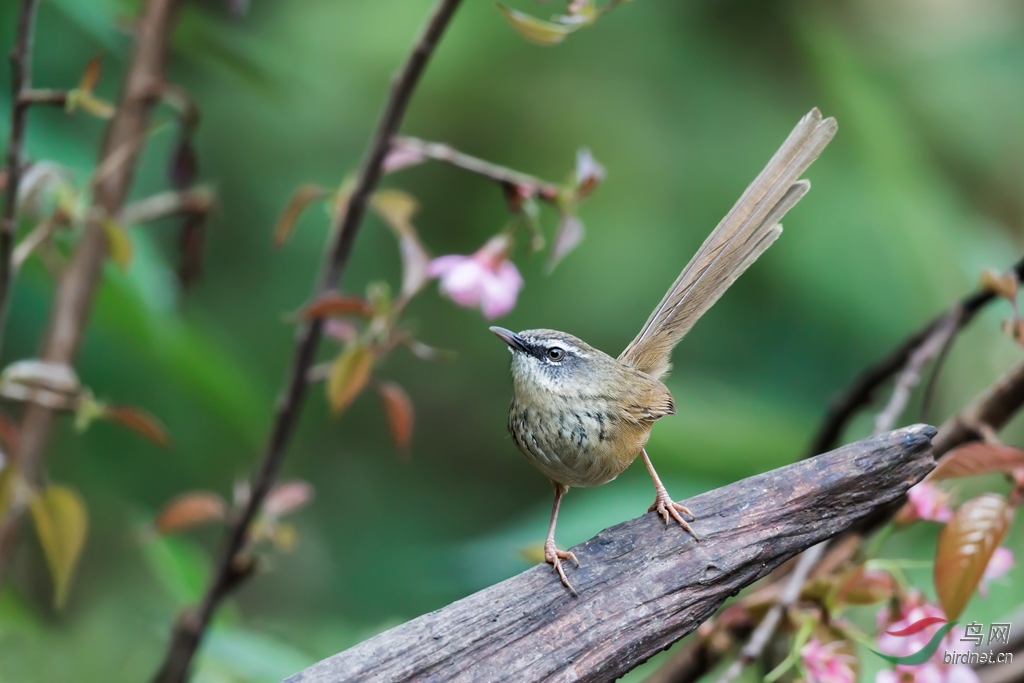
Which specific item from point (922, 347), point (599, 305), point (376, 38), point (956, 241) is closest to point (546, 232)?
point (599, 305)

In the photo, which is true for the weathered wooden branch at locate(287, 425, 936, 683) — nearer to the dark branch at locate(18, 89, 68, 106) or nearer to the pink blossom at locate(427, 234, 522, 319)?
the pink blossom at locate(427, 234, 522, 319)

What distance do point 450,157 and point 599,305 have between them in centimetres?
125

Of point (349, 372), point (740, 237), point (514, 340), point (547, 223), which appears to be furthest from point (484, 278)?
point (547, 223)

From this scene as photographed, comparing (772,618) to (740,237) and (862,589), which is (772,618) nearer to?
(862,589)

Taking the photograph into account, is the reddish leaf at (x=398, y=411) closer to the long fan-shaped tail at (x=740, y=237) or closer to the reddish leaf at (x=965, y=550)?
the long fan-shaped tail at (x=740, y=237)

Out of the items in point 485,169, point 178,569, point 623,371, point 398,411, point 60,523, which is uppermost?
point 485,169

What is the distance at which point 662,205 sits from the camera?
2.39m

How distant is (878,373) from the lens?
4.61 feet

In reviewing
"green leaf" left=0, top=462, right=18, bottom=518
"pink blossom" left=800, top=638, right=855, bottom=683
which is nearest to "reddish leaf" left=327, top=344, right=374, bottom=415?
"green leaf" left=0, top=462, right=18, bottom=518

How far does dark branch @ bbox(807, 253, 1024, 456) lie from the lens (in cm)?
131

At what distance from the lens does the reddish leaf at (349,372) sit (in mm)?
1174

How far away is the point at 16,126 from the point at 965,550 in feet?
3.70

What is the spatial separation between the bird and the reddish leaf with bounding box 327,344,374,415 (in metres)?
0.18

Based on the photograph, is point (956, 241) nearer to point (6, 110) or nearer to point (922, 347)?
point (922, 347)
